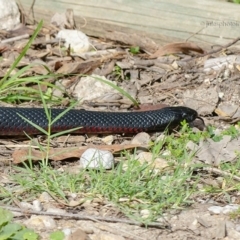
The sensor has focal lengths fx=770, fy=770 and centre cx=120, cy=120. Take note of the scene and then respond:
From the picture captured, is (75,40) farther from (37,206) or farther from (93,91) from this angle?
(37,206)

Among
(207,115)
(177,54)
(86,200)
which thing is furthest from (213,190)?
(177,54)

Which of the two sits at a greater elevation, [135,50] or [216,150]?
[135,50]

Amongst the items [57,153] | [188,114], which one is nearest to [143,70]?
[188,114]

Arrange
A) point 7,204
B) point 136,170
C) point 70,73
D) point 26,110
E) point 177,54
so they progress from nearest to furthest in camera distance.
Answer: point 7,204
point 136,170
point 26,110
point 70,73
point 177,54

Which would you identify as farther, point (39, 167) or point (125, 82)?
Result: point (125, 82)

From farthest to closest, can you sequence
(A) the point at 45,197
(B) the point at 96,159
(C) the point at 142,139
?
(C) the point at 142,139 < (B) the point at 96,159 < (A) the point at 45,197

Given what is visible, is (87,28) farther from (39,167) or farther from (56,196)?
(56,196)
